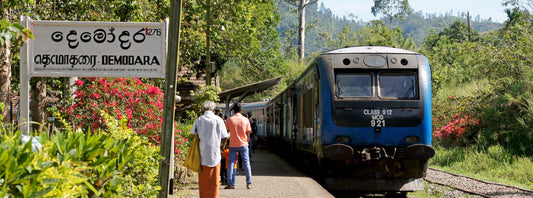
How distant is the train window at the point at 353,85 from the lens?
1185 cm

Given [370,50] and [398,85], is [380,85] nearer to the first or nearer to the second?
[398,85]

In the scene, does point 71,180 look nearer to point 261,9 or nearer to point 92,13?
point 92,13

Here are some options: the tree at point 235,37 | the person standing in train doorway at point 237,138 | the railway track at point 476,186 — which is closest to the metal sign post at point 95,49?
the person standing in train doorway at point 237,138

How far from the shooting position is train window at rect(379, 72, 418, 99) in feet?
38.8

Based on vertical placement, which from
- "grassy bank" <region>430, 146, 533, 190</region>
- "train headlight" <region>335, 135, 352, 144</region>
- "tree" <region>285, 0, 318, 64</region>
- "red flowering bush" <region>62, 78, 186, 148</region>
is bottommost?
"grassy bank" <region>430, 146, 533, 190</region>

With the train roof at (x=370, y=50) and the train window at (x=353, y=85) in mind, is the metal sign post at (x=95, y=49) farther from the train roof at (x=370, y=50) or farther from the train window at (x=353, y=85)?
the train roof at (x=370, y=50)

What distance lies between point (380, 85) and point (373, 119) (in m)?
0.74

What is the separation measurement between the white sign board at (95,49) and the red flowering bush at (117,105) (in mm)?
3138

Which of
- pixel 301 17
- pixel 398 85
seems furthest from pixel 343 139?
pixel 301 17

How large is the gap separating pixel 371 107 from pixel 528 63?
1439 cm

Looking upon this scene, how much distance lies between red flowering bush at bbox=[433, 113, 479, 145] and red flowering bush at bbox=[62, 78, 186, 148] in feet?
47.6

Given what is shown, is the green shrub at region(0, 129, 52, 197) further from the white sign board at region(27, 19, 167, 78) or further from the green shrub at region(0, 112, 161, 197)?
the white sign board at region(27, 19, 167, 78)

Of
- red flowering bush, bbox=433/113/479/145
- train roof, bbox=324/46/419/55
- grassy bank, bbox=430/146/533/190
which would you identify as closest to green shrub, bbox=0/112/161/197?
train roof, bbox=324/46/419/55

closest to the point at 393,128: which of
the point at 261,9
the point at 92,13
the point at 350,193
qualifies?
the point at 350,193
